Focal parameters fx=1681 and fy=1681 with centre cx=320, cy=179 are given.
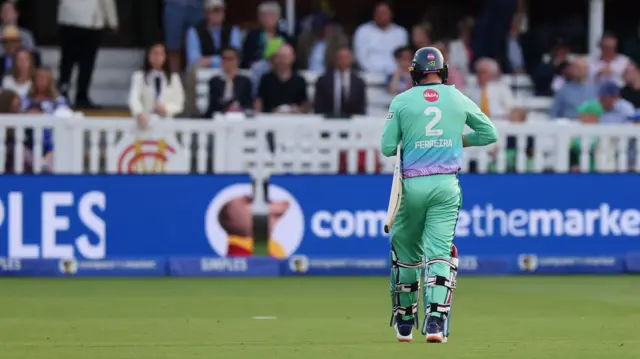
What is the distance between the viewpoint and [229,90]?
2005 centimetres

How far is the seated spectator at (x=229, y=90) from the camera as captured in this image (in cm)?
1989

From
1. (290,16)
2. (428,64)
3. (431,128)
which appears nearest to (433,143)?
(431,128)

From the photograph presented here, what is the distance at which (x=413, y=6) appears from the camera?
85.6 ft

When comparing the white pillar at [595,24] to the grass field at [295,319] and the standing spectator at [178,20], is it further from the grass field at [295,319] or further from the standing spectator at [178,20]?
the grass field at [295,319]

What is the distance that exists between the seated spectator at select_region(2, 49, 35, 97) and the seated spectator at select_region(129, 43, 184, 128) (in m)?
1.23

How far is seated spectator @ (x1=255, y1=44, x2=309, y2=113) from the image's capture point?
2016cm

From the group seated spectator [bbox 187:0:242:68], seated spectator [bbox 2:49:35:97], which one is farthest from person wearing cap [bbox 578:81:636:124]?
seated spectator [bbox 2:49:35:97]

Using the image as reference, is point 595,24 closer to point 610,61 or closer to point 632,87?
point 610,61

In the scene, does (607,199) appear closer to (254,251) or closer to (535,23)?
(254,251)

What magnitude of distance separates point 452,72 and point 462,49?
6.02 feet

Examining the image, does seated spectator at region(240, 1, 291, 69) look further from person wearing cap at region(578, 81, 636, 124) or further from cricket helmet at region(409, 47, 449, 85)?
cricket helmet at region(409, 47, 449, 85)

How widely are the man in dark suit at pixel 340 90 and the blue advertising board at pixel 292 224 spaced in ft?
9.58

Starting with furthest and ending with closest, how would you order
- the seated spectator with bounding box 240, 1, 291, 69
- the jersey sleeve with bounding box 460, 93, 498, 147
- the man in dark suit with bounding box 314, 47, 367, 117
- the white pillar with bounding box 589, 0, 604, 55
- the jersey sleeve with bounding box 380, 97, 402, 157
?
the white pillar with bounding box 589, 0, 604, 55 → the seated spectator with bounding box 240, 1, 291, 69 → the man in dark suit with bounding box 314, 47, 367, 117 → the jersey sleeve with bounding box 460, 93, 498, 147 → the jersey sleeve with bounding box 380, 97, 402, 157

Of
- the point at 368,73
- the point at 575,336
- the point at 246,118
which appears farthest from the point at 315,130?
the point at 575,336
